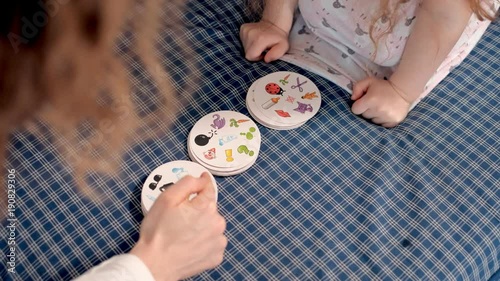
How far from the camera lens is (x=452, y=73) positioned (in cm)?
108

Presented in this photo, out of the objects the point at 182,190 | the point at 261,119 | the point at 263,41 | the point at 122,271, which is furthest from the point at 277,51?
the point at 122,271

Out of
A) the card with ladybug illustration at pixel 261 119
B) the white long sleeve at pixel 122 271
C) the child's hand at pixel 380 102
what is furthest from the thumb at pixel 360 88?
the white long sleeve at pixel 122 271

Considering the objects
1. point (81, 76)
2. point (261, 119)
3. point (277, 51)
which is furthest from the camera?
point (277, 51)

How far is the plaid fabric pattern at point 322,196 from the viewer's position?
0.84m

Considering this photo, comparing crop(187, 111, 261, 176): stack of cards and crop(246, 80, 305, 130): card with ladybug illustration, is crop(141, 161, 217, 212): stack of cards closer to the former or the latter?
crop(187, 111, 261, 176): stack of cards

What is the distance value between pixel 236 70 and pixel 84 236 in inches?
16.3

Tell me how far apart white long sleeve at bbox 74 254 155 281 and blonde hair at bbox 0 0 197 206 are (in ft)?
0.70

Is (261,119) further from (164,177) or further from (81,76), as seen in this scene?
(81,76)

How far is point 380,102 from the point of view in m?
0.99

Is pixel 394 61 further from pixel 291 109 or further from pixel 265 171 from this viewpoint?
pixel 265 171

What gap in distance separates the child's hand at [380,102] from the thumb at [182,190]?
38 cm

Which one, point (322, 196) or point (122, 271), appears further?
point (322, 196)

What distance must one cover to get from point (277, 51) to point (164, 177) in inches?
13.9

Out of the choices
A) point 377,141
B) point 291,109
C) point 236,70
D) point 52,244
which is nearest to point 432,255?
point 377,141
